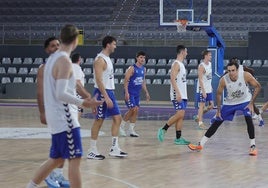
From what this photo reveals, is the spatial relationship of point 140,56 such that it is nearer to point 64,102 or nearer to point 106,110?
point 106,110

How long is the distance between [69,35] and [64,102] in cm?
62

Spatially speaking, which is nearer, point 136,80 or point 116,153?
point 116,153

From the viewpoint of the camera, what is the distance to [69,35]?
622 cm

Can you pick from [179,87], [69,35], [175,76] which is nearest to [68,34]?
[69,35]

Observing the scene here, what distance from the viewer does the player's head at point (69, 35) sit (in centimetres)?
620

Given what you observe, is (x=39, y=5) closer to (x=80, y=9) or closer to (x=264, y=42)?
(x=80, y=9)

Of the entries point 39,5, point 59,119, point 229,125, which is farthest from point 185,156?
point 39,5

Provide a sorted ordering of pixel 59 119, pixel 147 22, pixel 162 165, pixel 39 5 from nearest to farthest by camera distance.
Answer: pixel 59 119 < pixel 162 165 < pixel 147 22 < pixel 39 5

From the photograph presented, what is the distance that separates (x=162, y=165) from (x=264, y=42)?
64.3 feet

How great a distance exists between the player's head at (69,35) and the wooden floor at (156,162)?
92.6 inches

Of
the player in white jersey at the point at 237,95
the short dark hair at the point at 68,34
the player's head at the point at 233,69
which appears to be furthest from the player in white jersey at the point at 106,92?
the short dark hair at the point at 68,34

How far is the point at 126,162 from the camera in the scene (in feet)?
33.6

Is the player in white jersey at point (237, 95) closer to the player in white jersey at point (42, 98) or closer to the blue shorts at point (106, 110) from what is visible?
the blue shorts at point (106, 110)

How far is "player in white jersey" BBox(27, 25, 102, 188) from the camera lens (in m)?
6.15
